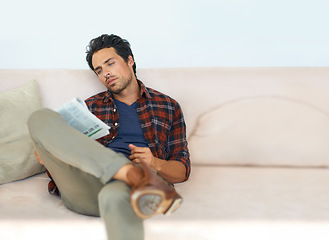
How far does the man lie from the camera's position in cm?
90

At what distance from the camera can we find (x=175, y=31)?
6.73ft

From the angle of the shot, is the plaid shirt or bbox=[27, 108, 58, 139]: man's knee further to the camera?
the plaid shirt

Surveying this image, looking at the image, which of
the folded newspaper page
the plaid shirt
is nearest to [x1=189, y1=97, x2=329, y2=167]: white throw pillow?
the plaid shirt

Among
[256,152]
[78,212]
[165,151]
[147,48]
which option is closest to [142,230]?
[78,212]

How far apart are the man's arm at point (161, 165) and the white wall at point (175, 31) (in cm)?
87

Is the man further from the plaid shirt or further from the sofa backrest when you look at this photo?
the sofa backrest

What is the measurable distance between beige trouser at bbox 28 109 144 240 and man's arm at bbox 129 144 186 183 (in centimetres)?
21

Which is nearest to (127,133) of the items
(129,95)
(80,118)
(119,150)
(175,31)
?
(119,150)

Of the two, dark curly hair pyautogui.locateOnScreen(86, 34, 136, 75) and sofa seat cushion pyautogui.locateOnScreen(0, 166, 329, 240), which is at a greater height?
dark curly hair pyautogui.locateOnScreen(86, 34, 136, 75)

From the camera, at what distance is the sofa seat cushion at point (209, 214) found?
1056 millimetres

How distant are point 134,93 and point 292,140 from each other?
80 centimetres

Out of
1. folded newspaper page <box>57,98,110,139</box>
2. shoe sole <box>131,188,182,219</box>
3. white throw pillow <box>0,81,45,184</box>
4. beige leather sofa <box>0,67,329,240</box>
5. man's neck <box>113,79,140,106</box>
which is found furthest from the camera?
man's neck <box>113,79,140,106</box>

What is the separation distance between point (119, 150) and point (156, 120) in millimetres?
219

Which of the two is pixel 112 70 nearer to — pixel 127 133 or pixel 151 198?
pixel 127 133
